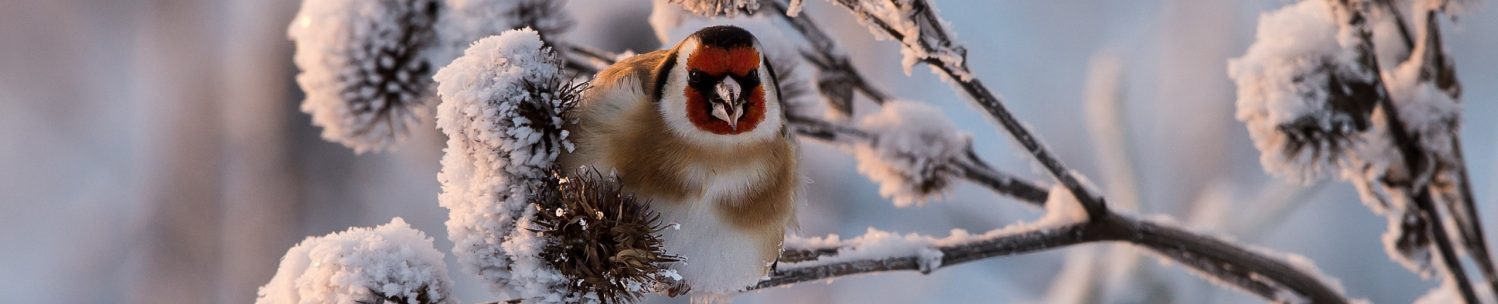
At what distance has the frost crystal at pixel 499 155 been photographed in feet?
2.28

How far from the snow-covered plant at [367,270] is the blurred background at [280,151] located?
177 centimetres

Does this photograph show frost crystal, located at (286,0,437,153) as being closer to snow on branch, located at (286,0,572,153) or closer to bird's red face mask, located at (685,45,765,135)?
snow on branch, located at (286,0,572,153)

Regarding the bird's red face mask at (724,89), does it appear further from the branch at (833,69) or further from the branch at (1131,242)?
the branch at (833,69)

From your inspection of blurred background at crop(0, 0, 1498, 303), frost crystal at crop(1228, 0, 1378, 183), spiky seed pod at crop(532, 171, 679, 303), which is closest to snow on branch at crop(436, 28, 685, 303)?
spiky seed pod at crop(532, 171, 679, 303)

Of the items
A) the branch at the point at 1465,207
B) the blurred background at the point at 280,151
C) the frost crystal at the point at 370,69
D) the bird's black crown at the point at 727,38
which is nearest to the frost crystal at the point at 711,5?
the bird's black crown at the point at 727,38

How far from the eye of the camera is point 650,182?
0.80 m

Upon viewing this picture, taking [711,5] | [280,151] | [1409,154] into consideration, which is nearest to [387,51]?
[711,5]

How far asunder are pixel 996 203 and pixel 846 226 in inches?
30.4

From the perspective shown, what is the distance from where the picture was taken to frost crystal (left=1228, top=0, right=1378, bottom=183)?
103 centimetres

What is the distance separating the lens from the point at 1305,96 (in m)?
1.03

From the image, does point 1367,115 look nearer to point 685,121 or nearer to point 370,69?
point 685,121

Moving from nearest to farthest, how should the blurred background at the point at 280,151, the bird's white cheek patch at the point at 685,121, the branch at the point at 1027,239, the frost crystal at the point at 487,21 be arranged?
the bird's white cheek patch at the point at 685,121 < the branch at the point at 1027,239 < the frost crystal at the point at 487,21 < the blurred background at the point at 280,151

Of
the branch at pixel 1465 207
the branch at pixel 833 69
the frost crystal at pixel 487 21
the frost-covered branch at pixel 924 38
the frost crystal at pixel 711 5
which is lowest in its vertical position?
the branch at pixel 1465 207

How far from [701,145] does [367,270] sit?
242mm
